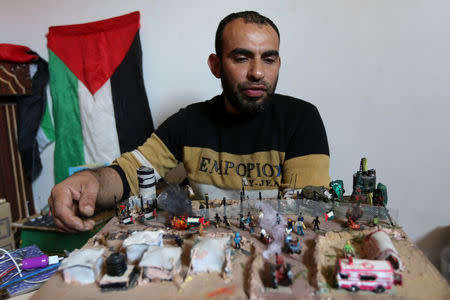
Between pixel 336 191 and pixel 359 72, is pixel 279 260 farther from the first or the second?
pixel 359 72

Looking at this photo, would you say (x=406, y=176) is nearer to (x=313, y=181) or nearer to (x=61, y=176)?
(x=313, y=181)

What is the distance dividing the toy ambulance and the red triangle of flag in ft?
6.89

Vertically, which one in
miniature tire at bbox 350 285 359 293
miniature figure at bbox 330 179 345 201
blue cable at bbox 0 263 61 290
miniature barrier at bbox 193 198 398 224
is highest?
miniature figure at bbox 330 179 345 201

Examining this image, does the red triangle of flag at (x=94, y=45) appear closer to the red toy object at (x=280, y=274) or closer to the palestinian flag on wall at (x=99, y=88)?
the palestinian flag on wall at (x=99, y=88)

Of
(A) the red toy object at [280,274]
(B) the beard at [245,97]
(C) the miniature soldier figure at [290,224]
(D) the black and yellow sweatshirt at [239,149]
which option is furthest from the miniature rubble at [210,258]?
(B) the beard at [245,97]

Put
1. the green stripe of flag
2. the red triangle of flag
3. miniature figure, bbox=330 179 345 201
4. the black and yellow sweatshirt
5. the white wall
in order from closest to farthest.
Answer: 1. miniature figure, bbox=330 179 345 201
2. the black and yellow sweatshirt
3. the white wall
4. the red triangle of flag
5. the green stripe of flag

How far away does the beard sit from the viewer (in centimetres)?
133

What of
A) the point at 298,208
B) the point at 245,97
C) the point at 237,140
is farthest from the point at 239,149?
the point at 298,208

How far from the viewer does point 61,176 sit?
2.50 m

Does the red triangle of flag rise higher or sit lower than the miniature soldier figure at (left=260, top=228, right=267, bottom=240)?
higher

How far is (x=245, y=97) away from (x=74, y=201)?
0.83m

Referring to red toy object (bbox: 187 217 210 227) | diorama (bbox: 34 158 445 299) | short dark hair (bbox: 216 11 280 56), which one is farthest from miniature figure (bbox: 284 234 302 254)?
short dark hair (bbox: 216 11 280 56)

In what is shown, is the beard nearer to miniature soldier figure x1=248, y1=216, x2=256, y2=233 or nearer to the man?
the man

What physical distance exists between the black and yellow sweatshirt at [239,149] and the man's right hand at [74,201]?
0.25m
